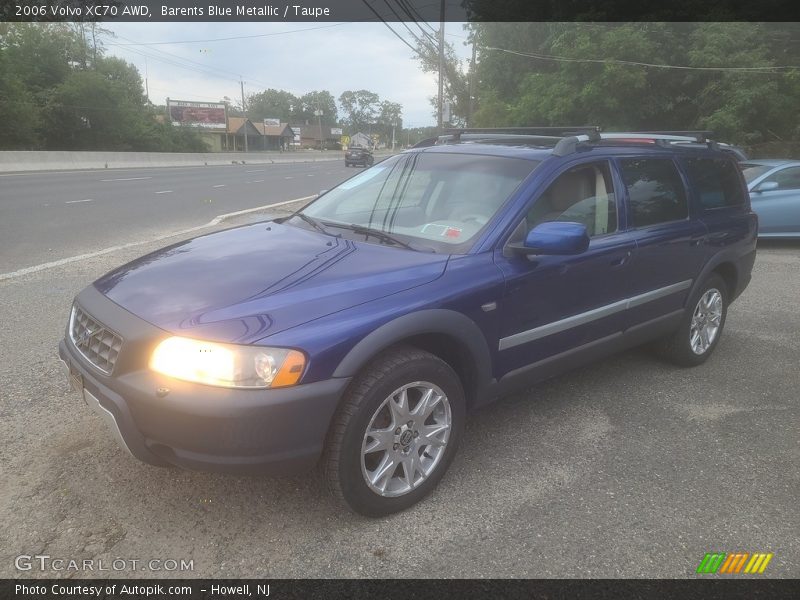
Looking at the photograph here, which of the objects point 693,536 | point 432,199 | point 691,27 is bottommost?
point 693,536

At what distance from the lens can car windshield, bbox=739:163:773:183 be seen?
10.2 metres

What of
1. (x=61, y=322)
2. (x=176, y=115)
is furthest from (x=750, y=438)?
(x=176, y=115)

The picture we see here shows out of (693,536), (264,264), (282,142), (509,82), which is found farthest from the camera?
(282,142)

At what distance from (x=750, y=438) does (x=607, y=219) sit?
157 centimetres

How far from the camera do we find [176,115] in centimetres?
7956

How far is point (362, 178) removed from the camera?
4.27 meters

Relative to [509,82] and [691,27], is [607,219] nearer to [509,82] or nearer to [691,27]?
[691,27]

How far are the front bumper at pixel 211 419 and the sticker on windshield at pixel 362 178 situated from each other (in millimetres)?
2076

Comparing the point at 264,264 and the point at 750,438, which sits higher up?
the point at 264,264

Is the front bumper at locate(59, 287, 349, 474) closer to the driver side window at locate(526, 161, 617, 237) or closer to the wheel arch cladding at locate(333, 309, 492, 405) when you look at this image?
the wheel arch cladding at locate(333, 309, 492, 405)

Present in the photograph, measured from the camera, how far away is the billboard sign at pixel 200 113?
79.2 meters

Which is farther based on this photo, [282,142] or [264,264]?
[282,142]

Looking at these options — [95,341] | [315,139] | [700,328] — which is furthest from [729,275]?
[315,139]

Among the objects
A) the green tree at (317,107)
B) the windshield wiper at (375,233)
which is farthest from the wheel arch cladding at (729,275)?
the green tree at (317,107)
